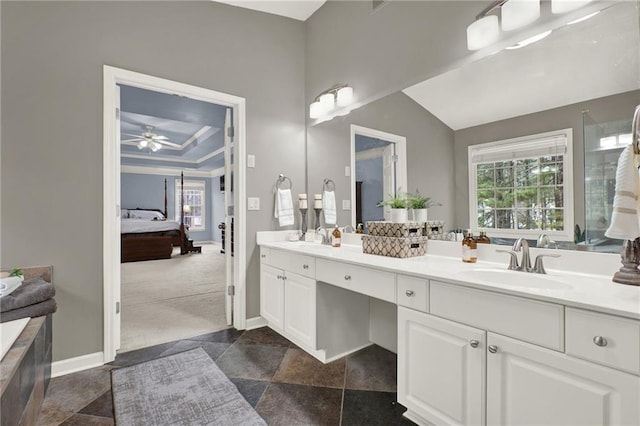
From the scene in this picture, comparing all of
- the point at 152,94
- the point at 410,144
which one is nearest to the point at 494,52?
the point at 410,144

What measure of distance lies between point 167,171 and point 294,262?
27.4ft

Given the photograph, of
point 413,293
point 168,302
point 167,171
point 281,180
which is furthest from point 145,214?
point 413,293

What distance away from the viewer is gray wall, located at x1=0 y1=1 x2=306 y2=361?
189cm

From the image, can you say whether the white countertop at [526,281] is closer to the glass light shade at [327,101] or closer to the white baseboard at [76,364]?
the glass light shade at [327,101]

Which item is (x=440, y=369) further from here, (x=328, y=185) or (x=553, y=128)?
(x=328, y=185)

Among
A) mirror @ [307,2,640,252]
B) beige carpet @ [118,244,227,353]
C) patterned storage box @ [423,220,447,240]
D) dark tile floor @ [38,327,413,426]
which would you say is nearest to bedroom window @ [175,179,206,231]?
beige carpet @ [118,244,227,353]

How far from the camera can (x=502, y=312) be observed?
111cm

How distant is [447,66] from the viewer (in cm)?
186

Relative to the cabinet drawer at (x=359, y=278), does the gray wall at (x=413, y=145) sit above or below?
above

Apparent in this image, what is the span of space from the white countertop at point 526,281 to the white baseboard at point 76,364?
170 centimetres

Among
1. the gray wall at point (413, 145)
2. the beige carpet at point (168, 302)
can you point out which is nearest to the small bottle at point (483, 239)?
the gray wall at point (413, 145)

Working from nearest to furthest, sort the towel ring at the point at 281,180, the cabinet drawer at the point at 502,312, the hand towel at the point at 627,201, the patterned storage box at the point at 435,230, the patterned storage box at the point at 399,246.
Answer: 1. the cabinet drawer at the point at 502,312
2. the hand towel at the point at 627,201
3. the patterned storage box at the point at 399,246
4. the patterned storage box at the point at 435,230
5. the towel ring at the point at 281,180

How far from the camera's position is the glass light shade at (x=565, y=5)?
4.36ft

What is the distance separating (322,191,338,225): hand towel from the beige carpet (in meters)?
1.38
